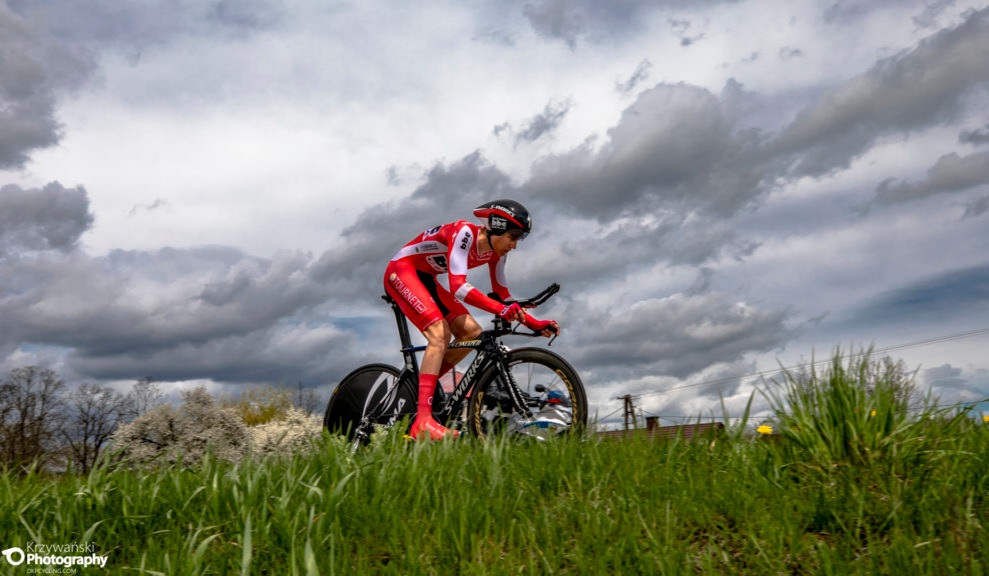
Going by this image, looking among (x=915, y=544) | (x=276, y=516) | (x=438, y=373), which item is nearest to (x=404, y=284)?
(x=438, y=373)

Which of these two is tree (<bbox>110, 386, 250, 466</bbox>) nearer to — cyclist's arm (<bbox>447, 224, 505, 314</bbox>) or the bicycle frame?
the bicycle frame

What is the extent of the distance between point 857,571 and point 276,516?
8.53ft

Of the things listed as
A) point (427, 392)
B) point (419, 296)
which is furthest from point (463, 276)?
point (427, 392)

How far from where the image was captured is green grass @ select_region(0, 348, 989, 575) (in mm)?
3291

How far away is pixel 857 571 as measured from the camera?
10.1 ft

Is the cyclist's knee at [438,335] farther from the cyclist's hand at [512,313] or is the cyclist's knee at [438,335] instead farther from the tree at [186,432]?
the tree at [186,432]

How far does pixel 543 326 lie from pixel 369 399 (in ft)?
9.63

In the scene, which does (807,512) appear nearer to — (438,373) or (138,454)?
(438,373)

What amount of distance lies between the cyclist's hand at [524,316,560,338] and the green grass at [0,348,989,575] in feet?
7.44

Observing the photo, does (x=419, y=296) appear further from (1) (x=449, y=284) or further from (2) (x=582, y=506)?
(2) (x=582, y=506)

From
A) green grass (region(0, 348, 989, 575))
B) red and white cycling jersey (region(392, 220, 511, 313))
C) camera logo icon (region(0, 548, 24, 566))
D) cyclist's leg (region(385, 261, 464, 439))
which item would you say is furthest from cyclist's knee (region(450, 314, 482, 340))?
camera logo icon (region(0, 548, 24, 566))

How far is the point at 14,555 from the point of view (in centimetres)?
382

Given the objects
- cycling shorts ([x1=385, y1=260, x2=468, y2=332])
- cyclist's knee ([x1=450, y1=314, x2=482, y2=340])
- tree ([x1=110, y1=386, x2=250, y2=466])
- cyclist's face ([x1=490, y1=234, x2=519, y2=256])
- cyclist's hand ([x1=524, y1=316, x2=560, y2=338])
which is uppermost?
cyclist's face ([x1=490, y1=234, x2=519, y2=256])

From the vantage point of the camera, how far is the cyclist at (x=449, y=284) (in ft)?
23.4
